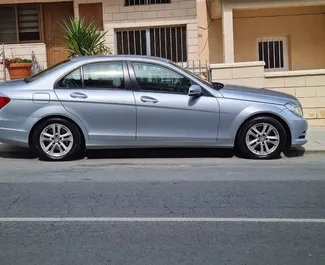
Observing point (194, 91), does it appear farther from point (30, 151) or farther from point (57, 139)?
point (30, 151)

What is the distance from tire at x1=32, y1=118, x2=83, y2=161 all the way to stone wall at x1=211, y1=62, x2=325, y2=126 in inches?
169

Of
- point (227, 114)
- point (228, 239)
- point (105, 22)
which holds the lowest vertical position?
point (228, 239)

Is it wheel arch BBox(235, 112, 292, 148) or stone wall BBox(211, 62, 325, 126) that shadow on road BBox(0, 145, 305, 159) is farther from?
stone wall BBox(211, 62, 325, 126)

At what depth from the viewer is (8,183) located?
7266 mm

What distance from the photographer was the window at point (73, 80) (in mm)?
8625

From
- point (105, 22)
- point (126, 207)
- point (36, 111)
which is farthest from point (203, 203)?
point (105, 22)

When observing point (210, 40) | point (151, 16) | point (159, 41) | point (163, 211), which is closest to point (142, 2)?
point (151, 16)

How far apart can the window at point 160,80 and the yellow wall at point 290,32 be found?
7.33m

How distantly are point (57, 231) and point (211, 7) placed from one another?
1091 cm

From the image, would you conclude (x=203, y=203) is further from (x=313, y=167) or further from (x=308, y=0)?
(x=308, y=0)

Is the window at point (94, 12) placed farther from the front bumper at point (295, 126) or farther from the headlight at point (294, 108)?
the front bumper at point (295, 126)

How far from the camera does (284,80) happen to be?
1178 cm

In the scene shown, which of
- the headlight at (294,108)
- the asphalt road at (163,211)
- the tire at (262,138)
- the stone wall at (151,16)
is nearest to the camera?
the asphalt road at (163,211)

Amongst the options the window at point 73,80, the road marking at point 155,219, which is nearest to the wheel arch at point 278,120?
the window at point 73,80
